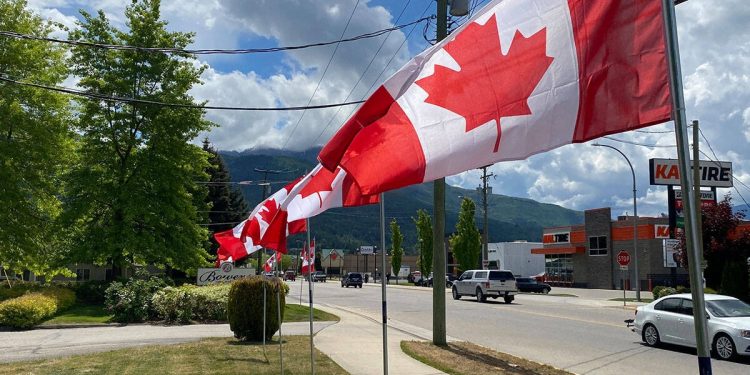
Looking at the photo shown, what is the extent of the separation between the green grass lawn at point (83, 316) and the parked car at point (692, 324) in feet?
58.8

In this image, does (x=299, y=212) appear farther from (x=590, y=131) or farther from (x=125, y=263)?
(x=125, y=263)

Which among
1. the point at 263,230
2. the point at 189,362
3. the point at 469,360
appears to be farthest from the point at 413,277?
the point at 263,230

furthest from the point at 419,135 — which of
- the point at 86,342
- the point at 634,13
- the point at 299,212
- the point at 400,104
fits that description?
the point at 86,342

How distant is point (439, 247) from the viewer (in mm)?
15211

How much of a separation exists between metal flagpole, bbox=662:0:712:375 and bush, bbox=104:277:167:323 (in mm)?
22399

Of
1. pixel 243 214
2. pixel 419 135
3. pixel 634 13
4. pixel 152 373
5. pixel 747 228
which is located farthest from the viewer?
pixel 243 214

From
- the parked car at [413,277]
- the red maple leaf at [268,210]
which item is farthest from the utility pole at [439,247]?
the parked car at [413,277]

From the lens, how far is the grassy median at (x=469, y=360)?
37.4ft

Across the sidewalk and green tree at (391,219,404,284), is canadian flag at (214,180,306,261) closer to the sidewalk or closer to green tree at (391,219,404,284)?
the sidewalk

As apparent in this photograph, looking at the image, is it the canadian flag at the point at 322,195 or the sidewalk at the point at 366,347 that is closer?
the canadian flag at the point at 322,195

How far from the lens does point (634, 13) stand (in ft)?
12.4

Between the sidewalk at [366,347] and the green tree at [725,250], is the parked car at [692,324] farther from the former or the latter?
the green tree at [725,250]

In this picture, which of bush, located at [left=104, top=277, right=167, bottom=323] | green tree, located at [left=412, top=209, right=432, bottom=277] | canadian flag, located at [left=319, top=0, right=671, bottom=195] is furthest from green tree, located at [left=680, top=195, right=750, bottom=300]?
green tree, located at [left=412, top=209, right=432, bottom=277]

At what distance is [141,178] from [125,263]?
158 inches
